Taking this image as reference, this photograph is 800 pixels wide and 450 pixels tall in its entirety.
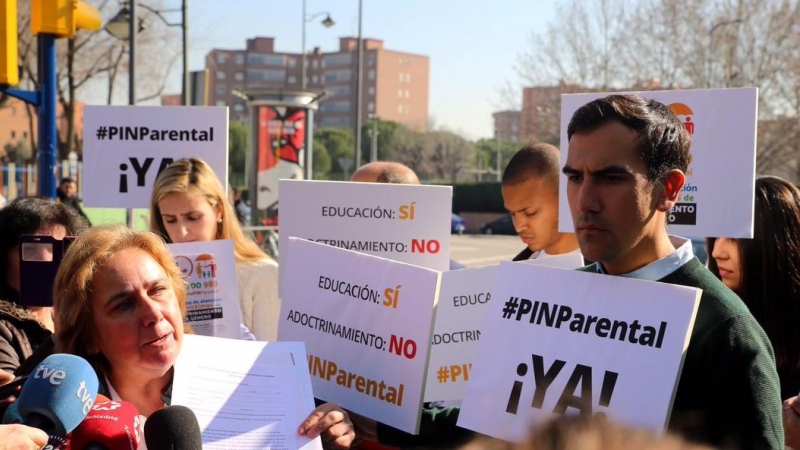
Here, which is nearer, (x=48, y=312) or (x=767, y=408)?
(x=767, y=408)

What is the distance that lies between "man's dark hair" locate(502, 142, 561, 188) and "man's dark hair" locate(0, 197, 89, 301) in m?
2.10

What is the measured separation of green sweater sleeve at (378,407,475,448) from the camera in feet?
10.8

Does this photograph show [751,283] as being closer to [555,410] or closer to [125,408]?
[555,410]

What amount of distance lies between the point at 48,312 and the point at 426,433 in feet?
6.56

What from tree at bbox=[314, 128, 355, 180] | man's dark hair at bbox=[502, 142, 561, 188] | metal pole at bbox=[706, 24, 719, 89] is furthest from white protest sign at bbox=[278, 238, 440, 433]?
tree at bbox=[314, 128, 355, 180]

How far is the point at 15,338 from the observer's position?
386 cm

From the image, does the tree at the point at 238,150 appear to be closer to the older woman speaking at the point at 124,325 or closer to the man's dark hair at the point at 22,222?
the man's dark hair at the point at 22,222

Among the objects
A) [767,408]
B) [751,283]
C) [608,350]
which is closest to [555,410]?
[608,350]

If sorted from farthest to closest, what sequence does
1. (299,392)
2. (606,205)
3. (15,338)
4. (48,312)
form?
(48,312) → (15,338) → (299,392) → (606,205)

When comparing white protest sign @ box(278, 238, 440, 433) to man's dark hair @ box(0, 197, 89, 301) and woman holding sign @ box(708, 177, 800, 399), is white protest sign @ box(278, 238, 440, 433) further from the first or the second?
woman holding sign @ box(708, 177, 800, 399)

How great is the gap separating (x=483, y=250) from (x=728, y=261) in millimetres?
29973

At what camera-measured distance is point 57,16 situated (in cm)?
848

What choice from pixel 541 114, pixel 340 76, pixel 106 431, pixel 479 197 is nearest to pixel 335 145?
pixel 479 197

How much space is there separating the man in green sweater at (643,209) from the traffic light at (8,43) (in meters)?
6.57
